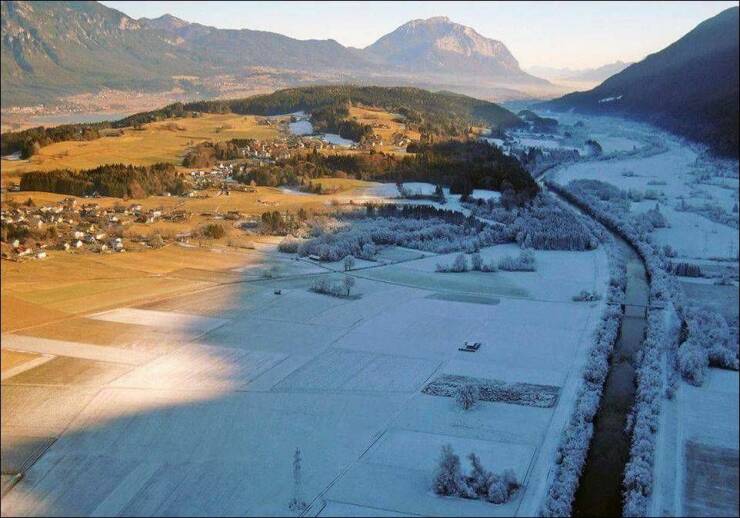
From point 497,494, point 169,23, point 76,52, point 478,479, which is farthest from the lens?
point 169,23

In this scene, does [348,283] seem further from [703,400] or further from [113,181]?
[113,181]

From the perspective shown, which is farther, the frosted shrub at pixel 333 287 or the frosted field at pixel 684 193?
the frosted shrub at pixel 333 287

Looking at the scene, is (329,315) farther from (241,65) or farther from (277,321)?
(241,65)

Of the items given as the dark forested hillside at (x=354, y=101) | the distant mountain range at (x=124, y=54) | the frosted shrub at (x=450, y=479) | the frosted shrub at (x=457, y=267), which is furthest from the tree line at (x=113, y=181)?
the frosted shrub at (x=450, y=479)

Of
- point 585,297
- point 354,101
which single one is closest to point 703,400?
point 585,297

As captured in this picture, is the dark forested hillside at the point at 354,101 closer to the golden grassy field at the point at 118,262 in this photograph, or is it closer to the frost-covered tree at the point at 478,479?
the golden grassy field at the point at 118,262

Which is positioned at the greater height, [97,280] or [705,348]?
[705,348]

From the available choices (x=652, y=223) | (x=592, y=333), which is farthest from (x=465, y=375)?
(x=652, y=223)
